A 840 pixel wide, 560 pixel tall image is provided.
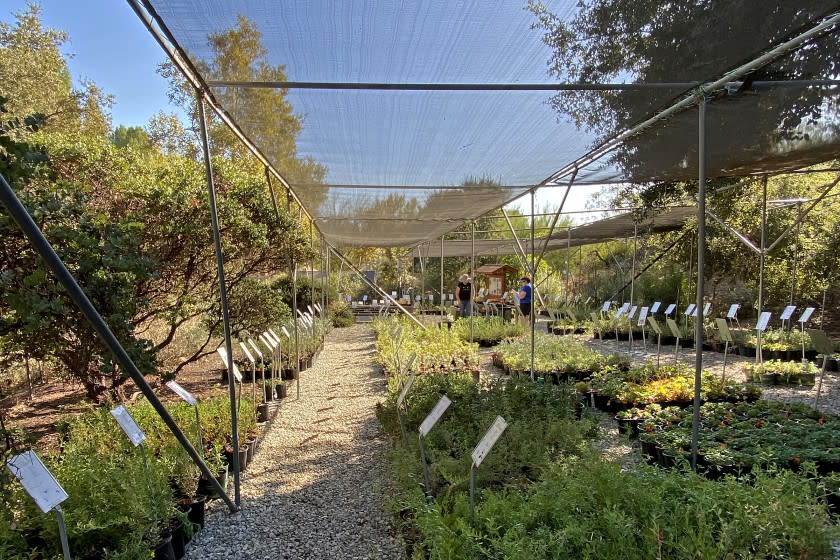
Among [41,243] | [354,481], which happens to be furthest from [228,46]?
[354,481]

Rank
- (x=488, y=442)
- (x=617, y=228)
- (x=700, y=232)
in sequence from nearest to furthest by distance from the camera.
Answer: (x=488, y=442) → (x=700, y=232) → (x=617, y=228)

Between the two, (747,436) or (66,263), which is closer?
(66,263)

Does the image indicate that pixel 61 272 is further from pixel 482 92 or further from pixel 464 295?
pixel 464 295

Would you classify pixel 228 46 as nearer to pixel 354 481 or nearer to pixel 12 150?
pixel 12 150

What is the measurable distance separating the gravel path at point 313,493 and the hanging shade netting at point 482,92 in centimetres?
223

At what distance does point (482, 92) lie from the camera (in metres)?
2.75

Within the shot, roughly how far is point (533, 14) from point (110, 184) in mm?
4347

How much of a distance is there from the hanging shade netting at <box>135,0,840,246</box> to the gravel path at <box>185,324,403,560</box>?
2235 millimetres

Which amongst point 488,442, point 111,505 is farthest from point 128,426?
point 488,442

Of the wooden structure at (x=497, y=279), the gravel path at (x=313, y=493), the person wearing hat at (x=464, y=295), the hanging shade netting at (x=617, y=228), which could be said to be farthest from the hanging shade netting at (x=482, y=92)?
the wooden structure at (x=497, y=279)

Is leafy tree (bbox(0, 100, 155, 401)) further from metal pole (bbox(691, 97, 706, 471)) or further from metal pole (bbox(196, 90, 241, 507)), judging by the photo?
metal pole (bbox(691, 97, 706, 471))

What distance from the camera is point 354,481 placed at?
372cm

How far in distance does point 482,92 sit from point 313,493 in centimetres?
280

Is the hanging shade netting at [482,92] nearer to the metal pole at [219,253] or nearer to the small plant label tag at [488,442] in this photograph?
the metal pole at [219,253]
